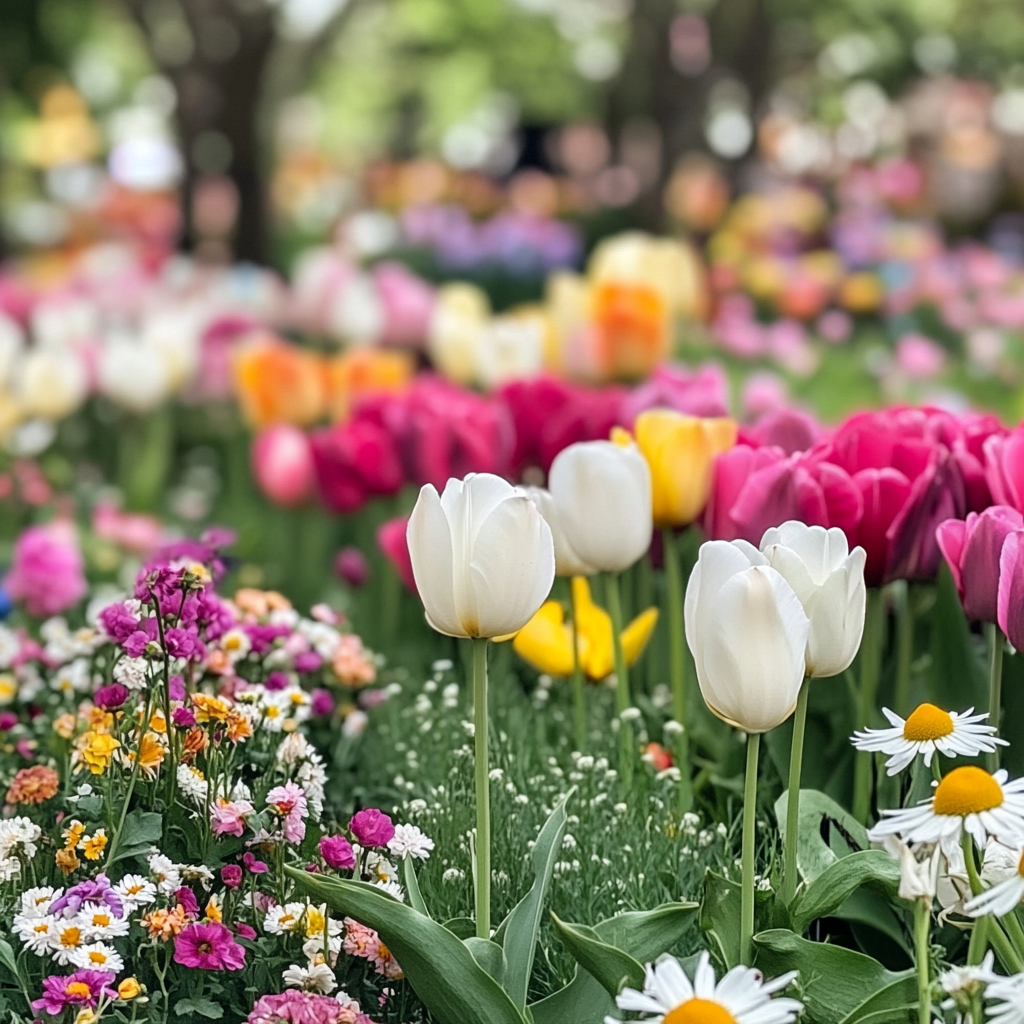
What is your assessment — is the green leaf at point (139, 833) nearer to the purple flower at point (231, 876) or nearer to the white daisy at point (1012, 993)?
the purple flower at point (231, 876)

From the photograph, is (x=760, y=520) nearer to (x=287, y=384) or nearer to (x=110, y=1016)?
(x=110, y=1016)

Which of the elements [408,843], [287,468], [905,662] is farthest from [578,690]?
[287,468]

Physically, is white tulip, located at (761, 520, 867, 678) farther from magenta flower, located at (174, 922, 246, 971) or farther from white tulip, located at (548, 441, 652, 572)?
magenta flower, located at (174, 922, 246, 971)

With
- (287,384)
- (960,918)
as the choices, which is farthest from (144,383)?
(960,918)

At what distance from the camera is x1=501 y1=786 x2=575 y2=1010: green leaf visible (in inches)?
53.5

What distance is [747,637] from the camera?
1300 millimetres

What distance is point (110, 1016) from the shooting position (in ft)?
4.55

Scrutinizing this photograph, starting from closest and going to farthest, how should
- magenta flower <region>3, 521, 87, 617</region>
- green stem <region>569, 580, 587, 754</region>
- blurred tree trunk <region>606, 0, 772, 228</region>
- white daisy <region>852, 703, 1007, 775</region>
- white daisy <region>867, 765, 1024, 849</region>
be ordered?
white daisy <region>867, 765, 1024, 849</region> < white daisy <region>852, 703, 1007, 775</region> < green stem <region>569, 580, 587, 754</region> < magenta flower <region>3, 521, 87, 617</region> < blurred tree trunk <region>606, 0, 772, 228</region>

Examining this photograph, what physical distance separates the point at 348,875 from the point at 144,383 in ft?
10.1

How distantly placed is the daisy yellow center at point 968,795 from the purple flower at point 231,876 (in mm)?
676

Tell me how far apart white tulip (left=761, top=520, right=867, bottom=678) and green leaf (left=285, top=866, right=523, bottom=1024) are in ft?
1.39

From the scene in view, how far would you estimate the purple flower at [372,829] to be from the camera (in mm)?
1460

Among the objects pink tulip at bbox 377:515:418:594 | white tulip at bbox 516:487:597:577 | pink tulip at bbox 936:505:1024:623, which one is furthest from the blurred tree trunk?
pink tulip at bbox 936:505:1024:623

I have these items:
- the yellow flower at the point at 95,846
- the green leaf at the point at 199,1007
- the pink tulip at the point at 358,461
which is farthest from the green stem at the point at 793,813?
the pink tulip at the point at 358,461
